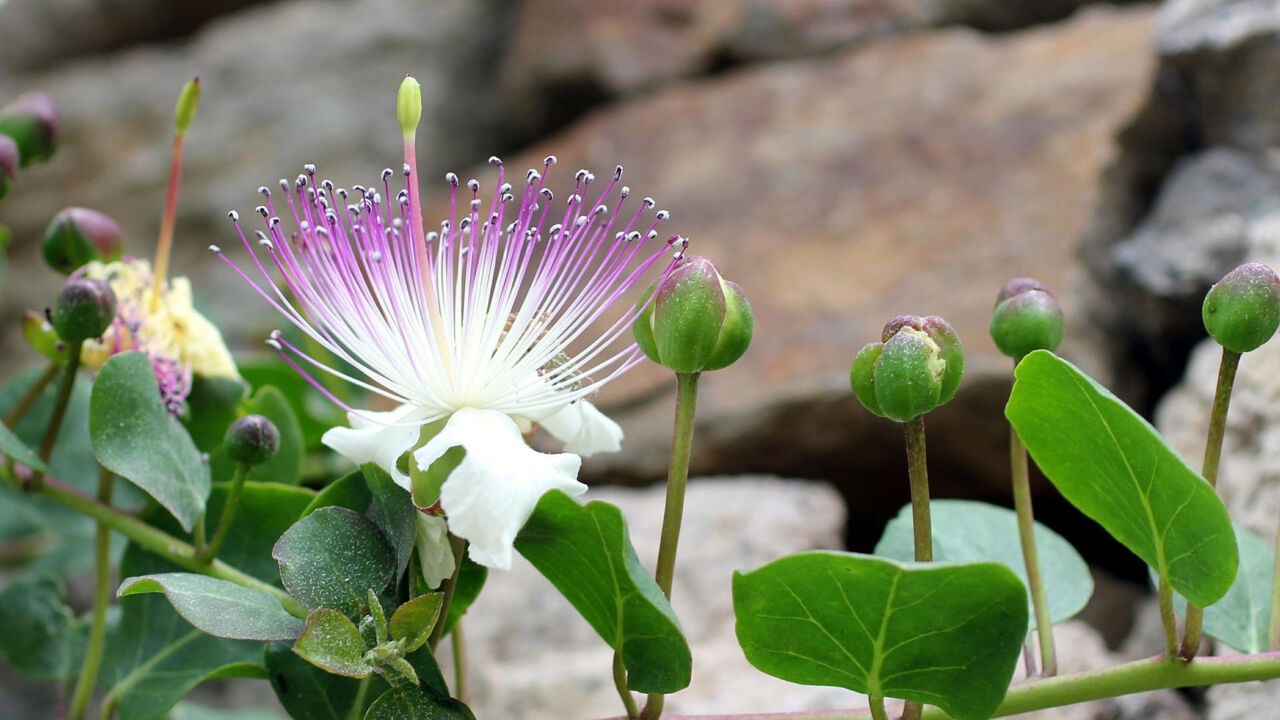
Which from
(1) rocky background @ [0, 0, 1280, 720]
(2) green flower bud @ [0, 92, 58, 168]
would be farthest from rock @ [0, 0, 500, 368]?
(2) green flower bud @ [0, 92, 58, 168]

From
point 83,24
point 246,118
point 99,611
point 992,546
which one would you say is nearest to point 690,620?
point 992,546

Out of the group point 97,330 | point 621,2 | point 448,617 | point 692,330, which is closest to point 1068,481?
point 692,330

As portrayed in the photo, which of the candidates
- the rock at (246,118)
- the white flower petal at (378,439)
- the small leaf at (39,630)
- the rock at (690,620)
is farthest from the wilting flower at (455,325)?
the rock at (246,118)

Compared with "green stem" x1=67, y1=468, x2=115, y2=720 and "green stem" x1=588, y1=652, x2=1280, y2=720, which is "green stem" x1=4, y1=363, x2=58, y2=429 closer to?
"green stem" x1=67, y1=468, x2=115, y2=720

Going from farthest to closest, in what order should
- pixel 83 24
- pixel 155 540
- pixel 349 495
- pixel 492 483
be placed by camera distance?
pixel 83 24
pixel 155 540
pixel 349 495
pixel 492 483

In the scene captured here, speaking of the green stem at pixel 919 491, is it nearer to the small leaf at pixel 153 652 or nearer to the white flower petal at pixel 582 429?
the white flower petal at pixel 582 429

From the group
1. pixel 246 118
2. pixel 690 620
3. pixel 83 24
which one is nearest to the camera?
pixel 690 620

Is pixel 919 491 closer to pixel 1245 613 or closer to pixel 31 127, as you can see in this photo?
pixel 1245 613
